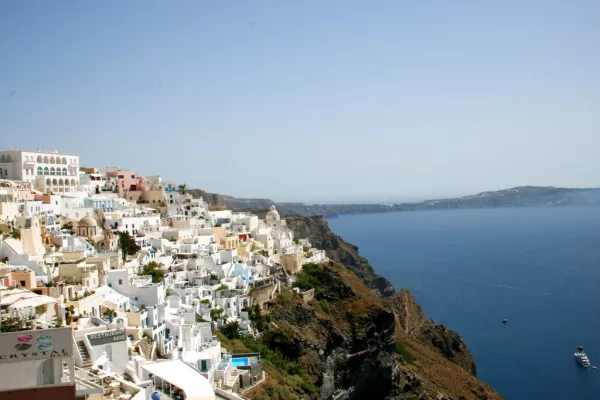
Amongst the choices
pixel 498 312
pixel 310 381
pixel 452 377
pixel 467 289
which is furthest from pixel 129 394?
pixel 467 289

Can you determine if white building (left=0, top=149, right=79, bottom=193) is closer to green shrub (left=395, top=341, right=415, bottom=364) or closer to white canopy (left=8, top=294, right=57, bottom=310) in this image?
white canopy (left=8, top=294, right=57, bottom=310)

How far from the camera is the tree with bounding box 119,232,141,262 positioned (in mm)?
27562

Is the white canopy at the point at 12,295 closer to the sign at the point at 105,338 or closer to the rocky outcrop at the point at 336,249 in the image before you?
the sign at the point at 105,338

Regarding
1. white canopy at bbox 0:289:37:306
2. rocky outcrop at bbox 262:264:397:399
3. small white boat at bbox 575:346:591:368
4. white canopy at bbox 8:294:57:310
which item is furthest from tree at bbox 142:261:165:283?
small white boat at bbox 575:346:591:368

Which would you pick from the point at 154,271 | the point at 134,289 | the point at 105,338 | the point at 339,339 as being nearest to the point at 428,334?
the point at 339,339

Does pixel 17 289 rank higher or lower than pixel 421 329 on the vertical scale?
higher

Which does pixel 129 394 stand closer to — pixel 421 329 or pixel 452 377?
pixel 452 377

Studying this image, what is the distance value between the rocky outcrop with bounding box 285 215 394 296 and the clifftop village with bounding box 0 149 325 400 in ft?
86.2

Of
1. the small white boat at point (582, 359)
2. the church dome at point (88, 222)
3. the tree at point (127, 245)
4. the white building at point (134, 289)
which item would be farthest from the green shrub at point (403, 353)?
the church dome at point (88, 222)

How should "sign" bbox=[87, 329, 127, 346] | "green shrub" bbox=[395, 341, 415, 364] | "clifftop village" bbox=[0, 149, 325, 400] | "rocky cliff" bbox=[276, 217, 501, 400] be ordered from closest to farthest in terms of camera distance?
"clifftop village" bbox=[0, 149, 325, 400], "sign" bbox=[87, 329, 127, 346], "rocky cliff" bbox=[276, 217, 501, 400], "green shrub" bbox=[395, 341, 415, 364]

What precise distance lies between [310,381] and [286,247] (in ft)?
44.8

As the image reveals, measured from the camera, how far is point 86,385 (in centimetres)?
1118

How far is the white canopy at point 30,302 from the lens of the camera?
14344 millimetres

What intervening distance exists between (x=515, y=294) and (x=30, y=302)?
6027 cm
